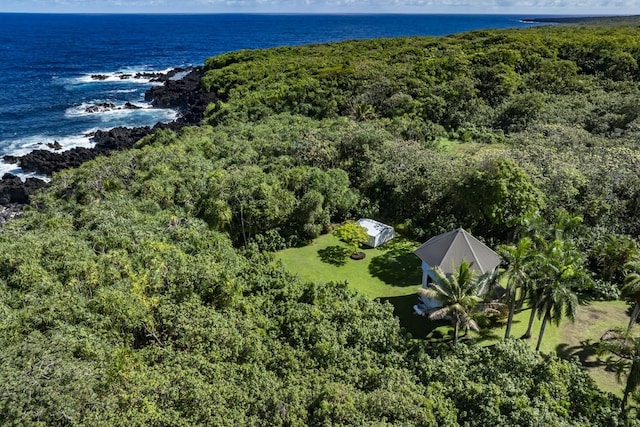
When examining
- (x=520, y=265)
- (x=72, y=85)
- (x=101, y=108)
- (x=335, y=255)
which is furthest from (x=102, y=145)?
(x=520, y=265)

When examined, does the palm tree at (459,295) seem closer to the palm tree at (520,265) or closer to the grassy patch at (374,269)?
the palm tree at (520,265)

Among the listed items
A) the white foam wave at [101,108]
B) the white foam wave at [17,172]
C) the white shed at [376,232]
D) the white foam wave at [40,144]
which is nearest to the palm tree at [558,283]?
the white shed at [376,232]

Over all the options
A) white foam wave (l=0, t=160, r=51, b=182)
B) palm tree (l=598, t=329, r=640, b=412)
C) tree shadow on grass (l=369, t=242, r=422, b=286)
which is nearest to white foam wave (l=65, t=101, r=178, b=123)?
white foam wave (l=0, t=160, r=51, b=182)

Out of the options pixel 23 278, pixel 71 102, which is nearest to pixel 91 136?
pixel 71 102

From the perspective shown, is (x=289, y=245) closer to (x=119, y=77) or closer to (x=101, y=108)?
(x=101, y=108)

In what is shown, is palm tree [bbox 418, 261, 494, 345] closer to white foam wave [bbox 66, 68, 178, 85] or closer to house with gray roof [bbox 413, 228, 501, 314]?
house with gray roof [bbox 413, 228, 501, 314]

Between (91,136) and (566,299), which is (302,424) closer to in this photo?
(566,299)
